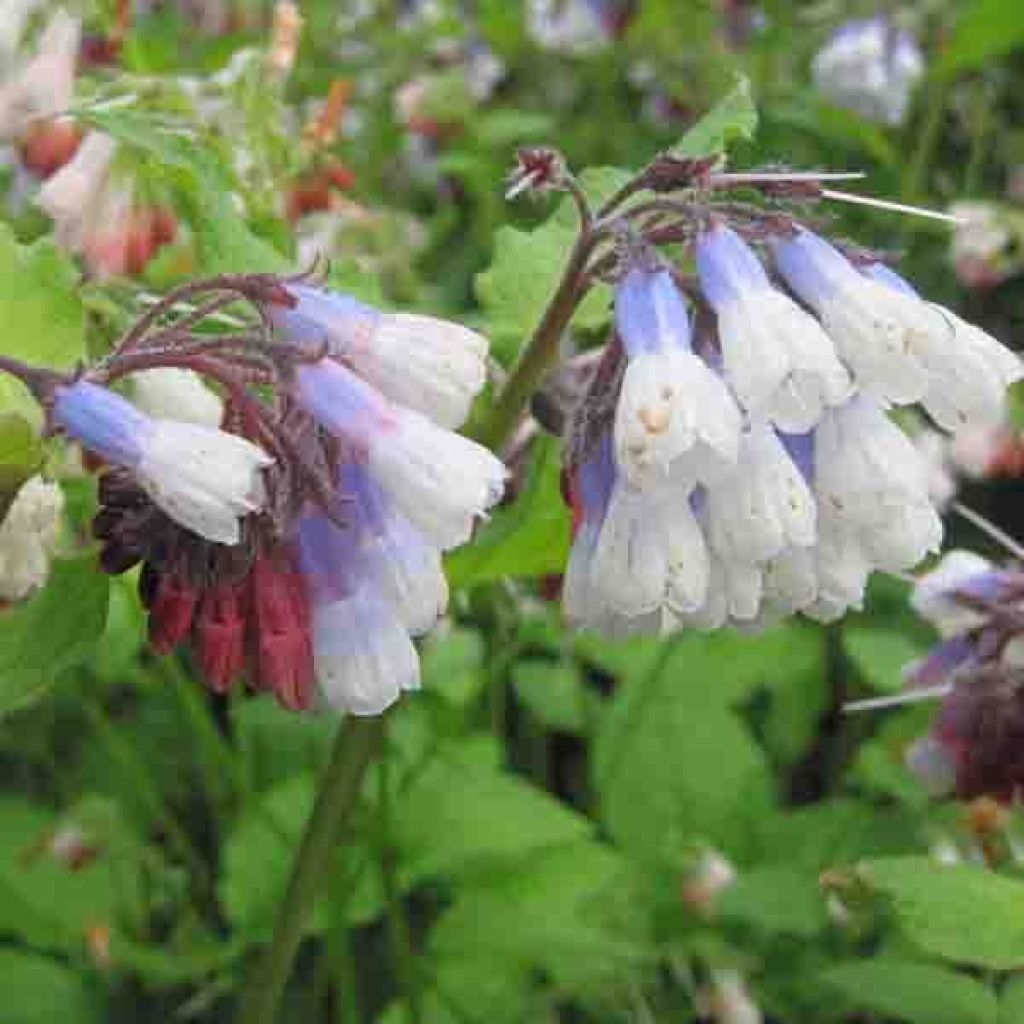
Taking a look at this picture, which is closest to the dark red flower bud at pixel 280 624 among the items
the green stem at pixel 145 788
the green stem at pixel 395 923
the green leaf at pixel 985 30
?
the green stem at pixel 395 923

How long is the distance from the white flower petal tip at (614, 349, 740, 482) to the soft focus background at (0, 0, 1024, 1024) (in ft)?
0.82

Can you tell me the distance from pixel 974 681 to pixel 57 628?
2.09 ft

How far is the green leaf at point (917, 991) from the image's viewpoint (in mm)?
1245

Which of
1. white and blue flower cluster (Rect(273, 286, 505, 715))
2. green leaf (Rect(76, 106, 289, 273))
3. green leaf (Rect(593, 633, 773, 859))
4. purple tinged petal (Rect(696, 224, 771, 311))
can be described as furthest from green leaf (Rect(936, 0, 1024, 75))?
white and blue flower cluster (Rect(273, 286, 505, 715))

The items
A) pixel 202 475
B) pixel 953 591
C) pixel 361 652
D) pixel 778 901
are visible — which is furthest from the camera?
pixel 778 901

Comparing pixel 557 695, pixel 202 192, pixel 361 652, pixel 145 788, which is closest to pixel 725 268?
pixel 361 652

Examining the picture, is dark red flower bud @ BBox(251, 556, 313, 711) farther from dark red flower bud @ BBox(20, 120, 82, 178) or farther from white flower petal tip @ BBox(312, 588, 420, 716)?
dark red flower bud @ BBox(20, 120, 82, 178)

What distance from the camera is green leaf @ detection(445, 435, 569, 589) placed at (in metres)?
1.23

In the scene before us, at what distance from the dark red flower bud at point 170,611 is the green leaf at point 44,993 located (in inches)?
39.4

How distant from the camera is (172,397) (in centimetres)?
115

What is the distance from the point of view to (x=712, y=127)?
1.25m

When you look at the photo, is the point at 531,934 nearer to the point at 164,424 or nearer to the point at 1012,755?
the point at 1012,755

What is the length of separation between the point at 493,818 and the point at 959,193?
1.88m

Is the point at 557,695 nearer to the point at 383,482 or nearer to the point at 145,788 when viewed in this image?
the point at 145,788
